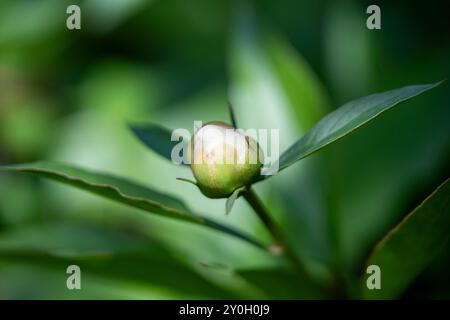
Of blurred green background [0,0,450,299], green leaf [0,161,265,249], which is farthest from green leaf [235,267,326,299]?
green leaf [0,161,265,249]

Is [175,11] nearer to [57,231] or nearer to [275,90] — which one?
[275,90]

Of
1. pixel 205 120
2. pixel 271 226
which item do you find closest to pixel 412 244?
pixel 271 226

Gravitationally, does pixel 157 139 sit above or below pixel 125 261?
above

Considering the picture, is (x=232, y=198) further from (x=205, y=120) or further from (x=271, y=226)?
(x=205, y=120)
